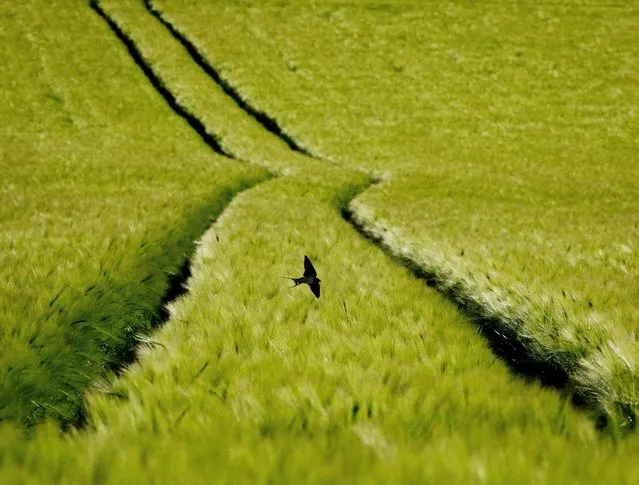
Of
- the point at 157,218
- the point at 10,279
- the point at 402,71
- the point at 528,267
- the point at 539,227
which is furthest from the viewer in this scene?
the point at 402,71

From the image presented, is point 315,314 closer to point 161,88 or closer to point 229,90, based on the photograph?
point 229,90

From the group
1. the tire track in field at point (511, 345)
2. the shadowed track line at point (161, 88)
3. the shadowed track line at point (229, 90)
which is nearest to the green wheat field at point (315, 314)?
the tire track in field at point (511, 345)

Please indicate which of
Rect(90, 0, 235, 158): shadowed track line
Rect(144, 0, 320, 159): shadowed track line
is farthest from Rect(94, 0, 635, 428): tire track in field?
Rect(90, 0, 235, 158): shadowed track line

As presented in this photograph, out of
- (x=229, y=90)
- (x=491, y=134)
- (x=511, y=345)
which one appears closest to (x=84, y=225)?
(x=511, y=345)

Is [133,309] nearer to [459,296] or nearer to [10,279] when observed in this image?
[10,279]

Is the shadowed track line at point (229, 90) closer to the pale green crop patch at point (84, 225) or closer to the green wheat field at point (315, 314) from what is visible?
the green wheat field at point (315, 314)

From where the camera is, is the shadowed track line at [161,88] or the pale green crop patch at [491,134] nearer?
the pale green crop patch at [491,134]

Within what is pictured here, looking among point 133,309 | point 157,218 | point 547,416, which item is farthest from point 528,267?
point 157,218

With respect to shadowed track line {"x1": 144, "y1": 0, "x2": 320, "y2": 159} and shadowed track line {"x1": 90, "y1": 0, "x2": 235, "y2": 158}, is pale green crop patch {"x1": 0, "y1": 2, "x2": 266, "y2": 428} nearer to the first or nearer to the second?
shadowed track line {"x1": 90, "y1": 0, "x2": 235, "y2": 158}
